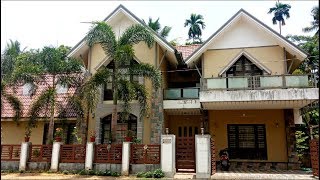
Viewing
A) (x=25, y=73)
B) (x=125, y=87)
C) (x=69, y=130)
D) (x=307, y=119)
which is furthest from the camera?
(x=307, y=119)

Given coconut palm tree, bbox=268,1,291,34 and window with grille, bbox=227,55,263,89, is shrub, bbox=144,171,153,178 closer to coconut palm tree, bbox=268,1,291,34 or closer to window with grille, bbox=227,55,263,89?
window with grille, bbox=227,55,263,89

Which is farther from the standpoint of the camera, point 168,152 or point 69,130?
point 69,130

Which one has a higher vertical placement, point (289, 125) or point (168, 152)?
point (289, 125)

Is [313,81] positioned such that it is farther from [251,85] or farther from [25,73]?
[25,73]

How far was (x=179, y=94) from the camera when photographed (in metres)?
16.4

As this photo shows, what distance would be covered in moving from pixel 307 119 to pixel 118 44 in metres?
15.2

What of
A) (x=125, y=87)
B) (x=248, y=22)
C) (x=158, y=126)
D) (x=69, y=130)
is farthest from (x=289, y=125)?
(x=69, y=130)

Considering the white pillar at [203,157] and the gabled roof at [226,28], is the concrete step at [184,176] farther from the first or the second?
the gabled roof at [226,28]

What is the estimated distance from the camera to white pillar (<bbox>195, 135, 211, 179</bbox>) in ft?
40.2

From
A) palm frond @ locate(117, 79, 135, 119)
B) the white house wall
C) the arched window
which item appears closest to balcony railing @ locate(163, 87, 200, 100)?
the arched window

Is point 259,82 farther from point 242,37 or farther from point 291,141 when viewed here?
point 291,141

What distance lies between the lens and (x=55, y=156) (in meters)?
13.9

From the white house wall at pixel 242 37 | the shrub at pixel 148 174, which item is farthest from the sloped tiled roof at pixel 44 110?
the white house wall at pixel 242 37

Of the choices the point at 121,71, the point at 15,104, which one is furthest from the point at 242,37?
the point at 15,104
